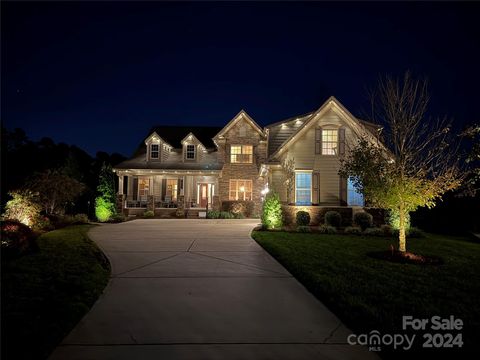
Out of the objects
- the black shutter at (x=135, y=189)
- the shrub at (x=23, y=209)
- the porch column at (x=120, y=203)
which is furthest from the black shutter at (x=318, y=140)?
the black shutter at (x=135, y=189)

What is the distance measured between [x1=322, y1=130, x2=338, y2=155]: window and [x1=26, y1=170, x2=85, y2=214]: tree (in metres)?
14.7

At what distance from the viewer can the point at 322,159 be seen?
57.1ft

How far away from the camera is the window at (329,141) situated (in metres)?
17.5

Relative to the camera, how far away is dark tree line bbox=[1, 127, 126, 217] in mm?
26703

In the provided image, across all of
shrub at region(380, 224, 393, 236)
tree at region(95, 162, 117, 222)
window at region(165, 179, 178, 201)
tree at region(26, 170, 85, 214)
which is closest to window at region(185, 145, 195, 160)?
window at region(165, 179, 178, 201)

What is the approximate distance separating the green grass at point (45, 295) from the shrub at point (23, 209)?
16.6ft

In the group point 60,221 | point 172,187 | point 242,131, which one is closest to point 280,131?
point 242,131

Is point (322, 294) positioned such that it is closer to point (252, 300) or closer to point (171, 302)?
point (252, 300)

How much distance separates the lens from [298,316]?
4273 mm

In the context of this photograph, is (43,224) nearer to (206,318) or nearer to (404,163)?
(206,318)

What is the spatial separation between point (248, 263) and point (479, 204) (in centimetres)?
1674

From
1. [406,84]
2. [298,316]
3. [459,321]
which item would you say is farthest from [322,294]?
[406,84]

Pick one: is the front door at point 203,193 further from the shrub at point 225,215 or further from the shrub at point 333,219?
the shrub at point 333,219

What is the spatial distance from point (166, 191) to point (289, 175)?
12493 mm
